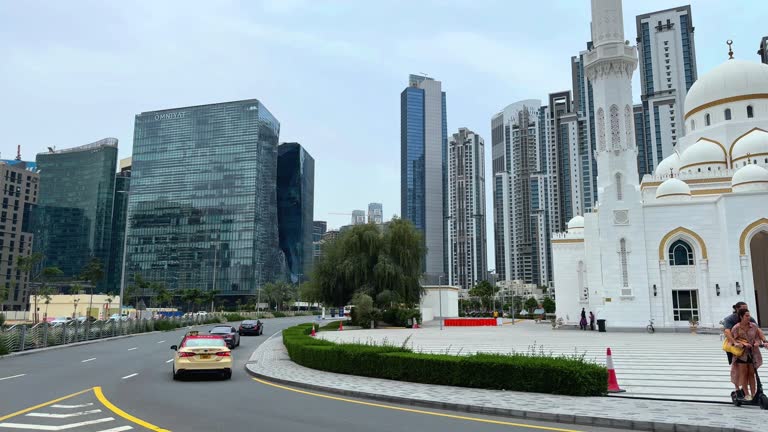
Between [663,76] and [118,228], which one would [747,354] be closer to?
[663,76]

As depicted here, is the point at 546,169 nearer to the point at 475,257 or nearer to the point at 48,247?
the point at 475,257

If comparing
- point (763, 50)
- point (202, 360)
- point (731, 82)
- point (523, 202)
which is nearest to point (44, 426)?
point (202, 360)

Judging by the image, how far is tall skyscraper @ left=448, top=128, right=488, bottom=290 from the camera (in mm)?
182000

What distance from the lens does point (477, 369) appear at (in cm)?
1254

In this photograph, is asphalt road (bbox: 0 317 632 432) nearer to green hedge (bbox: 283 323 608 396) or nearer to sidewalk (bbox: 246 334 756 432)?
sidewalk (bbox: 246 334 756 432)

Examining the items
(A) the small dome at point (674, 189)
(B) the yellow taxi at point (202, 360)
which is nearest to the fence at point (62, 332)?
(B) the yellow taxi at point (202, 360)

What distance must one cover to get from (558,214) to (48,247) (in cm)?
14154

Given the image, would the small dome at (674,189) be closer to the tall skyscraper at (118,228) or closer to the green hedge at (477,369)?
the green hedge at (477,369)

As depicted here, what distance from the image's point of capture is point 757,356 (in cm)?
967

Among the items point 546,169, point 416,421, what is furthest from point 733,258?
point 546,169

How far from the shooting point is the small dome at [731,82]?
44.3 meters

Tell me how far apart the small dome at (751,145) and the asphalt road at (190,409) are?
4195cm

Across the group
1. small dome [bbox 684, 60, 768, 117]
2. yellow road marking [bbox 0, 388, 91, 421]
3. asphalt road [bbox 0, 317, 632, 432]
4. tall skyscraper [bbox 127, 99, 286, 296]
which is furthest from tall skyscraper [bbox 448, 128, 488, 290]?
yellow road marking [bbox 0, 388, 91, 421]

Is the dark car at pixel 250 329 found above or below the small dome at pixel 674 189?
below
